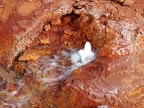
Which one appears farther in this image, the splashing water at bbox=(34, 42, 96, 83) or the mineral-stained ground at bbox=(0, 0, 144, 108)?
the splashing water at bbox=(34, 42, 96, 83)

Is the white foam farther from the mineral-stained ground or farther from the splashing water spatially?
the mineral-stained ground

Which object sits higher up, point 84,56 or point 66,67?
point 84,56

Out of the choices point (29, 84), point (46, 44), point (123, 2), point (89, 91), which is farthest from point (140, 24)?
point (29, 84)

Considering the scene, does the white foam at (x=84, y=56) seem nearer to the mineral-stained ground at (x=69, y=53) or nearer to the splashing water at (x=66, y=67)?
the splashing water at (x=66, y=67)

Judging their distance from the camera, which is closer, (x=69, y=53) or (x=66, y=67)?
(x=66, y=67)

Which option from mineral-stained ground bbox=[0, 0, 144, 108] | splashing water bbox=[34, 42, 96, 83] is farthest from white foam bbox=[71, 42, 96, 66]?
mineral-stained ground bbox=[0, 0, 144, 108]

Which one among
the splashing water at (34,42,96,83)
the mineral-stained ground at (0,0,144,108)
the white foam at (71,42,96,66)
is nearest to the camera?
the mineral-stained ground at (0,0,144,108)

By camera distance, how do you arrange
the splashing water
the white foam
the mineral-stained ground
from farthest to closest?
the white foam < the splashing water < the mineral-stained ground

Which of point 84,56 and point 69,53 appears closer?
point 84,56

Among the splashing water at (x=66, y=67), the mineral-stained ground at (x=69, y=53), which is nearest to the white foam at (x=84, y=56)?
the splashing water at (x=66, y=67)

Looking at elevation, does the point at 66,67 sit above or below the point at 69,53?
below
